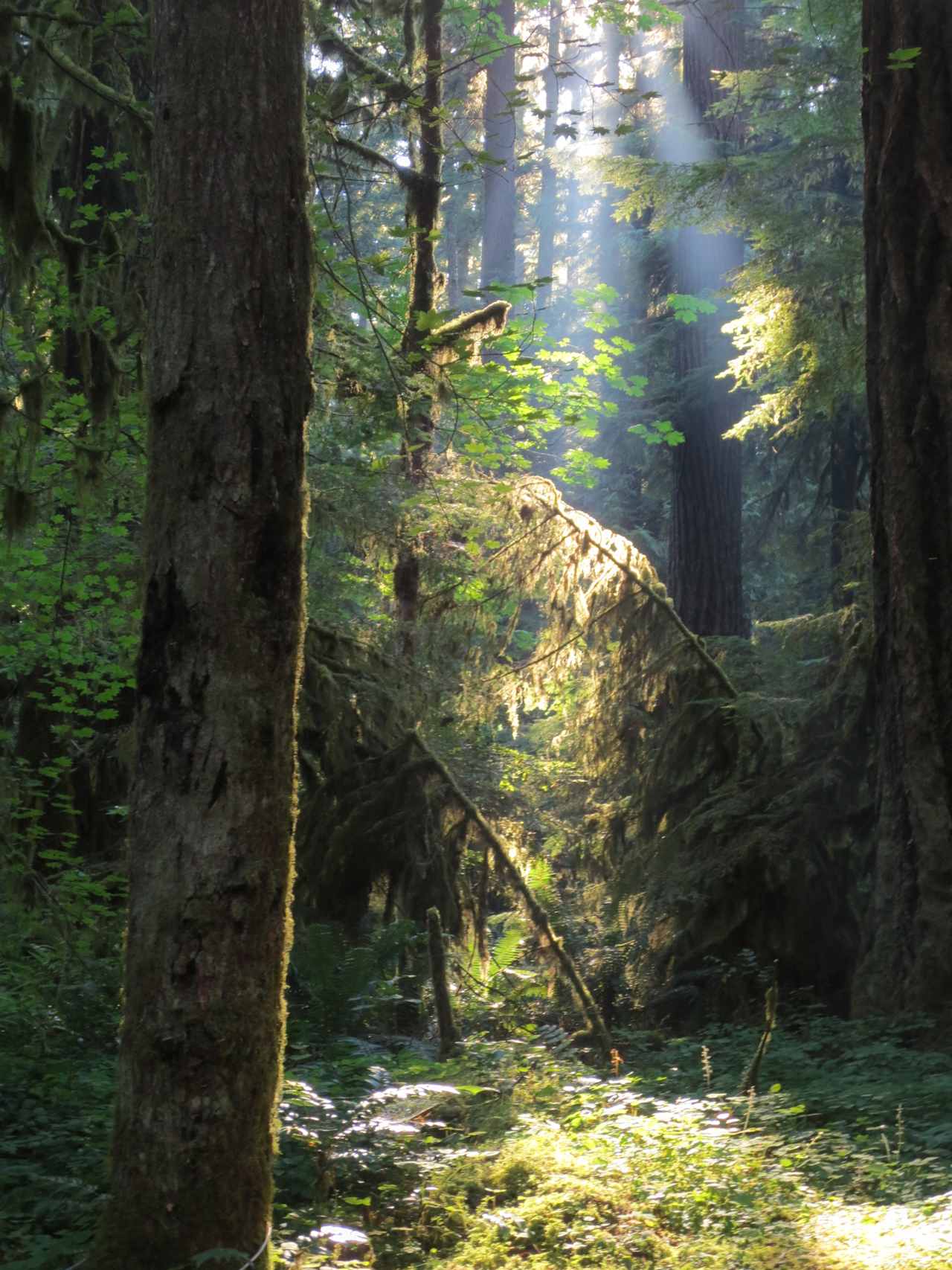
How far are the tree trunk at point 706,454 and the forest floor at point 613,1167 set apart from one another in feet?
27.1

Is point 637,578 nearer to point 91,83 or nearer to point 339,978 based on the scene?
point 339,978

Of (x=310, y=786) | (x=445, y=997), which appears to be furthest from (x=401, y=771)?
(x=445, y=997)

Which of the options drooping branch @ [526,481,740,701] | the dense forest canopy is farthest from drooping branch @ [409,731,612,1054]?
drooping branch @ [526,481,740,701]

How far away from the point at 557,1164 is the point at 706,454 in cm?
1183

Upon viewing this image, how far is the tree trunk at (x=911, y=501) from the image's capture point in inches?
258

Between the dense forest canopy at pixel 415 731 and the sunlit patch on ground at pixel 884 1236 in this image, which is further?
the dense forest canopy at pixel 415 731

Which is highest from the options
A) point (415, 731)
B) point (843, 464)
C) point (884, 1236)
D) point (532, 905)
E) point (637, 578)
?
point (843, 464)

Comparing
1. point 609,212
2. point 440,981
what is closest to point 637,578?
point 440,981

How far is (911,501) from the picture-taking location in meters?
6.84

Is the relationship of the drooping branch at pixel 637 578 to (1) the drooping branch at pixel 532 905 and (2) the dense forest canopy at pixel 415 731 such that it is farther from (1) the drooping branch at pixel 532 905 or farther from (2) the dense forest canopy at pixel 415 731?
(1) the drooping branch at pixel 532 905

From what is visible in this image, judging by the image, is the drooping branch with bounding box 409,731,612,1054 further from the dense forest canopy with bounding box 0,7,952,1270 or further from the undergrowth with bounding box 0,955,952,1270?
the undergrowth with bounding box 0,955,952,1270

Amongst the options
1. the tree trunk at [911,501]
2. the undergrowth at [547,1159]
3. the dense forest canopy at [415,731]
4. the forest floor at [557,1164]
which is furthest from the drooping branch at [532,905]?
the tree trunk at [911,501]

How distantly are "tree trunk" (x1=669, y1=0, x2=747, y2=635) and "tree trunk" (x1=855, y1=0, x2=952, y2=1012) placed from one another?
5.68 m

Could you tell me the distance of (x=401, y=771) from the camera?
24.0ft
